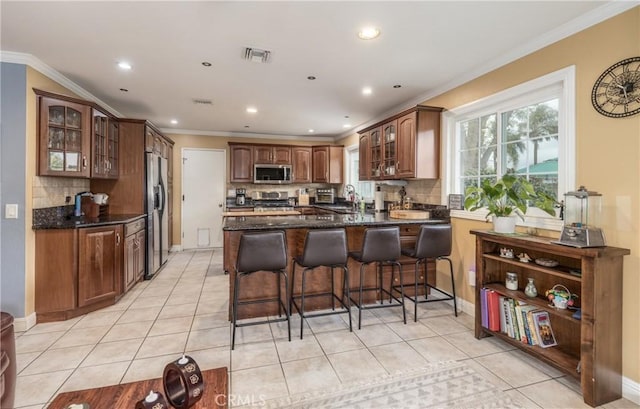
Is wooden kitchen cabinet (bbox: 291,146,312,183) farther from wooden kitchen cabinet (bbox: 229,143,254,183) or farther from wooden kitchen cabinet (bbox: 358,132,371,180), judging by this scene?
wooden kitchen cabinet (bbox: 358,132,371,180)

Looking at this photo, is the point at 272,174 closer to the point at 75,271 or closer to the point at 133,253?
the point at 133,253

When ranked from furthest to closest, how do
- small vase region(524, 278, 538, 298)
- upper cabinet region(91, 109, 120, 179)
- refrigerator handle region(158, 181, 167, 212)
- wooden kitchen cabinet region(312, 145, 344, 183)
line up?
wooden kitchen cabinet region(312, 145, 344, 183), refrigerator handle region(158, 181, 167, 212), upper cabinet region(91, 109, 120, 179), small vase region(524, 278, 538, 298)

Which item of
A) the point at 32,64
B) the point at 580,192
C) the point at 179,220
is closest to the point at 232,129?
the point at 179,220

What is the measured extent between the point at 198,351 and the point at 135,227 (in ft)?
7.26

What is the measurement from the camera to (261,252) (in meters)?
2.55

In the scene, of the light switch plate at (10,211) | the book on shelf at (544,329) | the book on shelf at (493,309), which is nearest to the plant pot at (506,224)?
the book on shelf at (493,309)

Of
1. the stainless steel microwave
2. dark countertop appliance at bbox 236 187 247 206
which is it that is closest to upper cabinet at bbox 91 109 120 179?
dark countertop appliance at bbox 236 187 247 206

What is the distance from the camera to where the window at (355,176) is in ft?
19.5

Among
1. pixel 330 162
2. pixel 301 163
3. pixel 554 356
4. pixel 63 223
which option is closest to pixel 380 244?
pixel 554 356

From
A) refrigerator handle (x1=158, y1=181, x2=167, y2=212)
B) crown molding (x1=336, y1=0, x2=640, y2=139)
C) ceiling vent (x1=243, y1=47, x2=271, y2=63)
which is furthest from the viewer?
refrigerator handle (x1=158, y1=181, x2=167, y2=212)

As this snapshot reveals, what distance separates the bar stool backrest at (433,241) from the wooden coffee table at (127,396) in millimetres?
2217

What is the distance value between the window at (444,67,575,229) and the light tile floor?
1.16 metres

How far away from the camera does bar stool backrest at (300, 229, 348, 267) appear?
8.90ft

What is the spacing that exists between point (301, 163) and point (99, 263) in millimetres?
4288
